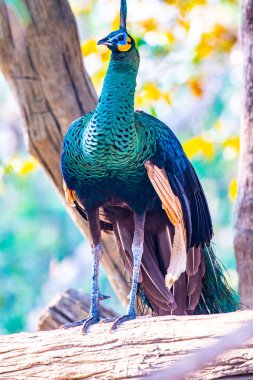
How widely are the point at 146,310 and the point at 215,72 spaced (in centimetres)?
501

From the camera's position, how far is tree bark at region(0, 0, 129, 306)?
397 cm

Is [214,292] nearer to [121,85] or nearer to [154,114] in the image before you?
[121,85]

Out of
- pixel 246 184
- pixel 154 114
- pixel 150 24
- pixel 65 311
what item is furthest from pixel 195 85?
pixel 65 311

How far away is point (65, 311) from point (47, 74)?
1336 millimetres

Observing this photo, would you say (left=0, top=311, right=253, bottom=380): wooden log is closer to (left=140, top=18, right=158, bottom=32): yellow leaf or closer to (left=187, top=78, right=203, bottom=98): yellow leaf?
(left=140, top=18, right=158, bottom=32): yellow leaf

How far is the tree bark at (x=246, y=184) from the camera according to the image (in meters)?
3.78

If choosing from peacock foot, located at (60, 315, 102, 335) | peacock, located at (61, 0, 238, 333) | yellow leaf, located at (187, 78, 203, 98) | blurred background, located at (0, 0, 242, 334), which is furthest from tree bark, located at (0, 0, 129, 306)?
yellow leaf, located at (187, 78, 203, 98)

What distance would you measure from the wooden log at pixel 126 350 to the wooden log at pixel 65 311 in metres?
1.26

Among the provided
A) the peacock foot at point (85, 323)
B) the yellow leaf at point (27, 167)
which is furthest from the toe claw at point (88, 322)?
the yellow leaf at point (27, 167)

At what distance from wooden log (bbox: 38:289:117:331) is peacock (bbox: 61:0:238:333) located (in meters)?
0.54

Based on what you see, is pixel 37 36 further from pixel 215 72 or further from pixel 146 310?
pixel 215 72

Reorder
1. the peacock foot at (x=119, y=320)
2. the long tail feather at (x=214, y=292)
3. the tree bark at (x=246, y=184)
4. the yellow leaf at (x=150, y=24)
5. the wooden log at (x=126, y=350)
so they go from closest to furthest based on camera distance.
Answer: the wooden log at (x=126, y=350)
the peacock foot at (x=119, y=320)
the long tail feather at (x=214, y=292)
the tree bark at (x=246, y=184)
the yellow leaf at (x=150, y=24)

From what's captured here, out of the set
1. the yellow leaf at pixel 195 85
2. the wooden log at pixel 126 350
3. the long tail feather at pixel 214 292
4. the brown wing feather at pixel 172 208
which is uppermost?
the yellow leaf at pixel 195 85

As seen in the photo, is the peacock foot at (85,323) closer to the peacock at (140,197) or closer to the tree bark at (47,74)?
the peacock at (140,197)
